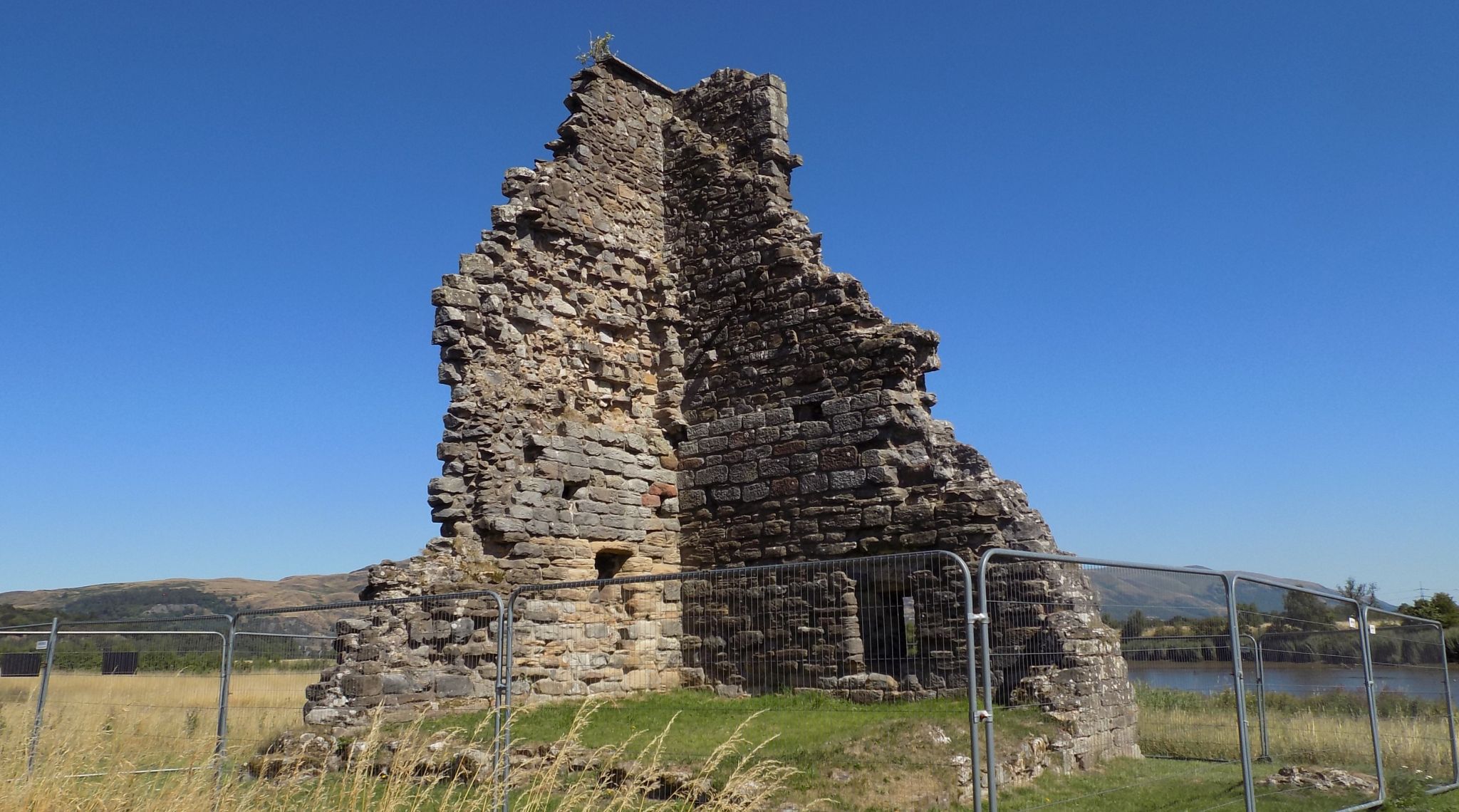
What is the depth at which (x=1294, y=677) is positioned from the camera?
8047 mm

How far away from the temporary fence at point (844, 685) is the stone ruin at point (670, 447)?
0.21 ft

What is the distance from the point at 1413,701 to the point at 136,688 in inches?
467

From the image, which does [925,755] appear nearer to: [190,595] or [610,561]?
[610,561]

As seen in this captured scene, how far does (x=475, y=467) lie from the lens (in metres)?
12.5

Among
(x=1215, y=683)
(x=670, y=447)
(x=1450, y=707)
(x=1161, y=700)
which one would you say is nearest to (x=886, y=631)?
(x=670, y=447)

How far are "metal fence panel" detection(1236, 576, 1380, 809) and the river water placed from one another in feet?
0.04

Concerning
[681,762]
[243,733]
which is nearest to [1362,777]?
[681,762]

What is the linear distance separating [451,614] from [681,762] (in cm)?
437

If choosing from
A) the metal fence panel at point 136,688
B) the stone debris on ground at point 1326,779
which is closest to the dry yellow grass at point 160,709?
the metal fence panel at point 136,688

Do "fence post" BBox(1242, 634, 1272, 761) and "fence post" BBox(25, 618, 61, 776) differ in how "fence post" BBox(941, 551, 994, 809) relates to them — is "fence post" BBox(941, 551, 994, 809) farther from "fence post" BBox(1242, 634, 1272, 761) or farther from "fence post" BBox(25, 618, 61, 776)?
"fence post" BBox(25, 618, 61, 776)

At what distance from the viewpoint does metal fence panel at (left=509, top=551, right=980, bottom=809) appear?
7977 millimetres

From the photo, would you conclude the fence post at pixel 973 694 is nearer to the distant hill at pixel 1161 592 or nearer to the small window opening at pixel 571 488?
the distant hill at pixel 1161 592

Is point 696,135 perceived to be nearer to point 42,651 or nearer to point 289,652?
point 289,652

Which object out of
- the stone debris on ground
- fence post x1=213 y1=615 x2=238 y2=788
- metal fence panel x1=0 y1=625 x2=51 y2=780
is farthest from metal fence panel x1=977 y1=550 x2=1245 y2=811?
fence post x1=213 y1=615 x2=238 y2=788
